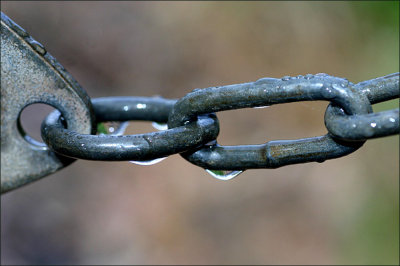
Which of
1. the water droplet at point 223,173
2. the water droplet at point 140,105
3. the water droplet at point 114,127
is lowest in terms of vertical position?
the water droplet at point 223,173

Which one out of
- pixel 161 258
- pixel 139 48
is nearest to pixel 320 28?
pixel 139 48

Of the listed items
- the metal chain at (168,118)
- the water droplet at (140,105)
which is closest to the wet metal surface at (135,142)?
the metal chain at (168,118)

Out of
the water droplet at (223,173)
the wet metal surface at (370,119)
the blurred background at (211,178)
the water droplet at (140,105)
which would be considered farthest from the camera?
the blurred background at (211,178)

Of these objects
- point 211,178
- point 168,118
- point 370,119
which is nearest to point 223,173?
point 168,118

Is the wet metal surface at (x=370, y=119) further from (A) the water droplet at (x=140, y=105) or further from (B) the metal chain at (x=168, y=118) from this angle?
(A) the water droplet at (x=140, y=105)

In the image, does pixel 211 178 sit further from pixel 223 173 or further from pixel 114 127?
pixel 223 173

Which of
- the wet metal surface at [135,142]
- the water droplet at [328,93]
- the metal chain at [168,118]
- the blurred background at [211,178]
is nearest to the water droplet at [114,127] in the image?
the metal chain at [168,118]

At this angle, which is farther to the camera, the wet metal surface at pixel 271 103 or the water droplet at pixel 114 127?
the water droplet at pixel 114 127

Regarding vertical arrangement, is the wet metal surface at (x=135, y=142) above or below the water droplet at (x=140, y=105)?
below

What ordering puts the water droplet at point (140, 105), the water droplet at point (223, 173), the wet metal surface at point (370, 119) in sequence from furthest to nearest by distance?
the water droplet at point (140, 105)
the water droplet at point (223, 173)
the wet metal surface at point (370, 119)
